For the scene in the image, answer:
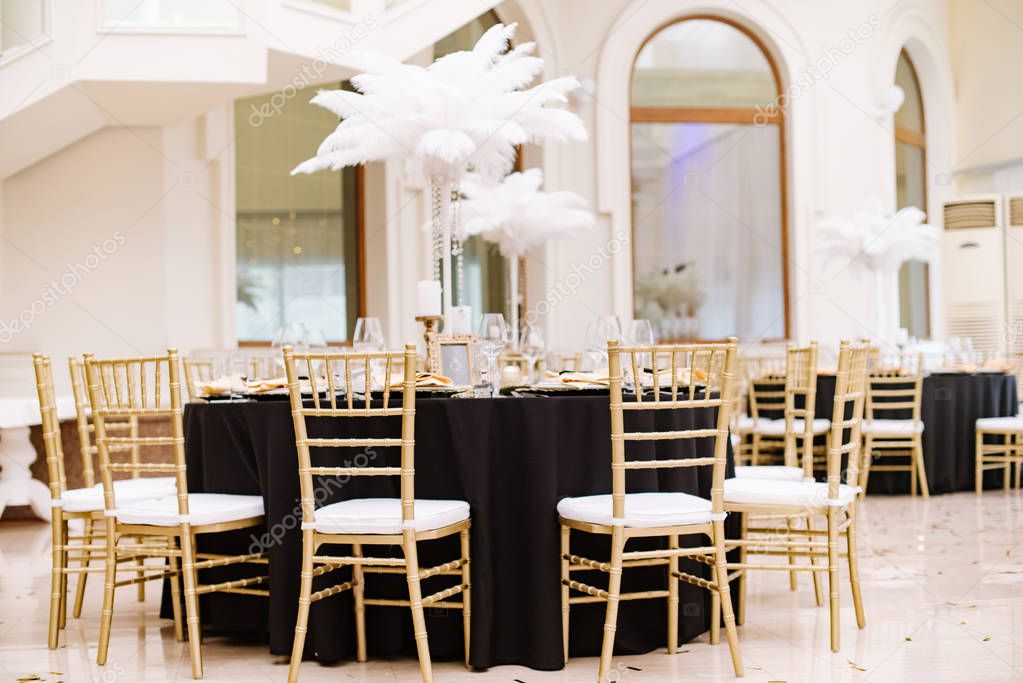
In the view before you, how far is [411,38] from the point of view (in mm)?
6938

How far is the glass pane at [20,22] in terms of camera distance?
5.93 meters

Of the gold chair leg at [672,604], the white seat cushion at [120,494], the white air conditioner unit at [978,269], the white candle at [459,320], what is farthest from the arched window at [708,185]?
the gold chair leg at [672,604]

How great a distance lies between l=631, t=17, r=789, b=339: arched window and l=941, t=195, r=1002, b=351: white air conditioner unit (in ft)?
7.45

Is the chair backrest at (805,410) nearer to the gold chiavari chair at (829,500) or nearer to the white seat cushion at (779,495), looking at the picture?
the gold chiavari chair at (829,500)

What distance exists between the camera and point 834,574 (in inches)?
134

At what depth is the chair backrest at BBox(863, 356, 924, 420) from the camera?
6805 millimetres

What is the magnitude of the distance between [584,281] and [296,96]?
2.99 meters

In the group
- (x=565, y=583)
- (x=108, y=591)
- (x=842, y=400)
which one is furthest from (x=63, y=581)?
(x=842, y=400)

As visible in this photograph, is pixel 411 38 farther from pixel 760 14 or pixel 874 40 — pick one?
pixel 874 40

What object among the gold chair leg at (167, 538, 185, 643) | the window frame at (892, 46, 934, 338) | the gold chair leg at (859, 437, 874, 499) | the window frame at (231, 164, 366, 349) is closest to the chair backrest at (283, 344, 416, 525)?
the gold chair leg at (167, 538, 185, 643)

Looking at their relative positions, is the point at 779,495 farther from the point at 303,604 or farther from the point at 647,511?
the point at 303,604

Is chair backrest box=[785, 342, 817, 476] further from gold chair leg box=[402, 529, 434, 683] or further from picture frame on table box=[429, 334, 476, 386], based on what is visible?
gold chair leg box=[402, 529, 434, 683]

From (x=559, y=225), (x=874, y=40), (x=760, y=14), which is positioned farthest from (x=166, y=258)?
(x=874, y=40)

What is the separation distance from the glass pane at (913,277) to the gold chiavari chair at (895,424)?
494 cm
